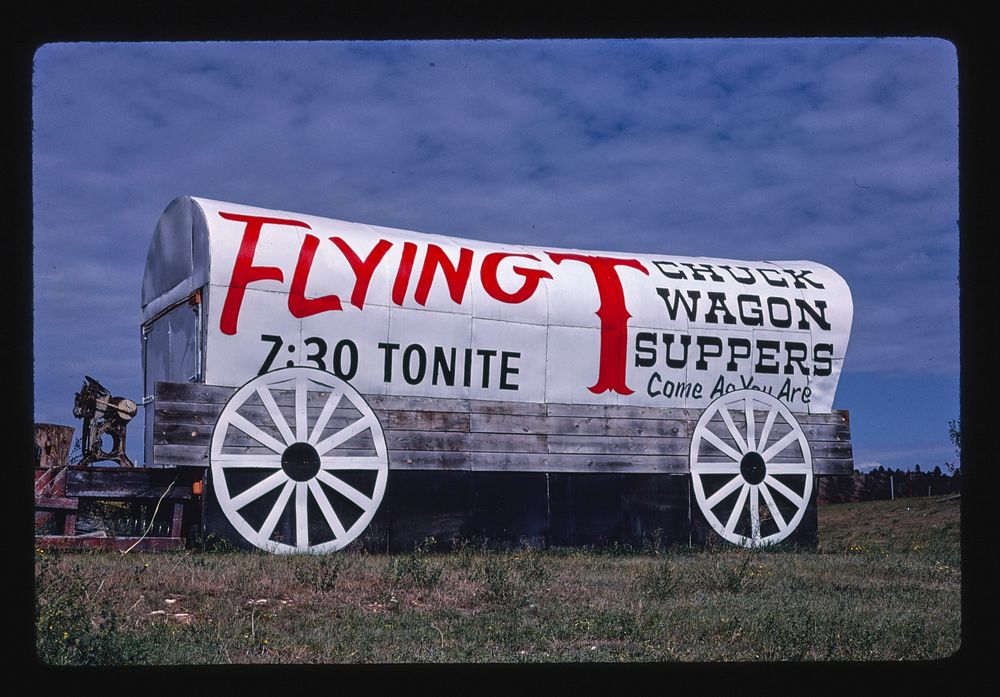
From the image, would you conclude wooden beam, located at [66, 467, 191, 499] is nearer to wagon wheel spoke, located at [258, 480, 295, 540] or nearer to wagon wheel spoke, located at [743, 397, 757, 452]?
wagon wheel spoke, located at [258, 480, 295, 540]

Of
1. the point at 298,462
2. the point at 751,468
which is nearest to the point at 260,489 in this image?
the point at 298,462

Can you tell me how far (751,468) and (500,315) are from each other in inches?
160

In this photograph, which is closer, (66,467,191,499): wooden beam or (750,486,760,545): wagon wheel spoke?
(66,467,191,499): wooden beam

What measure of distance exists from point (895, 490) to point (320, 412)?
18.7 meters

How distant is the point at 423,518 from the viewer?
12984 millimetres

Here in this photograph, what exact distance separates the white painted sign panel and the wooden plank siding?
0.63ft

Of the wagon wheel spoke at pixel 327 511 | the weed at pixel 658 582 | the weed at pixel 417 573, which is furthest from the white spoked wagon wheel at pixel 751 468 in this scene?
the wagon wheel spoke at pixel 327 511

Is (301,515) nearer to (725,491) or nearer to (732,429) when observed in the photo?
(725,491)

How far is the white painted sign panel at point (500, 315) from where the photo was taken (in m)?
12.5

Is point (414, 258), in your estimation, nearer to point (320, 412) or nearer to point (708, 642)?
point (320, 412)

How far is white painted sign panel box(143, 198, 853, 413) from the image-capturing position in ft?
40.9

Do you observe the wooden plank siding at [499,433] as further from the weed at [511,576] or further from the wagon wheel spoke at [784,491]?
the weed at [511,576]

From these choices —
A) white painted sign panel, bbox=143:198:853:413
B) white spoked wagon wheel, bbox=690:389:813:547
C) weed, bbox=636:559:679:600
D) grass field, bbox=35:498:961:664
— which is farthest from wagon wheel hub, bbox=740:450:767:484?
weed, bbox=636:559:679:600

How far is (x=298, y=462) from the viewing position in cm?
1241
